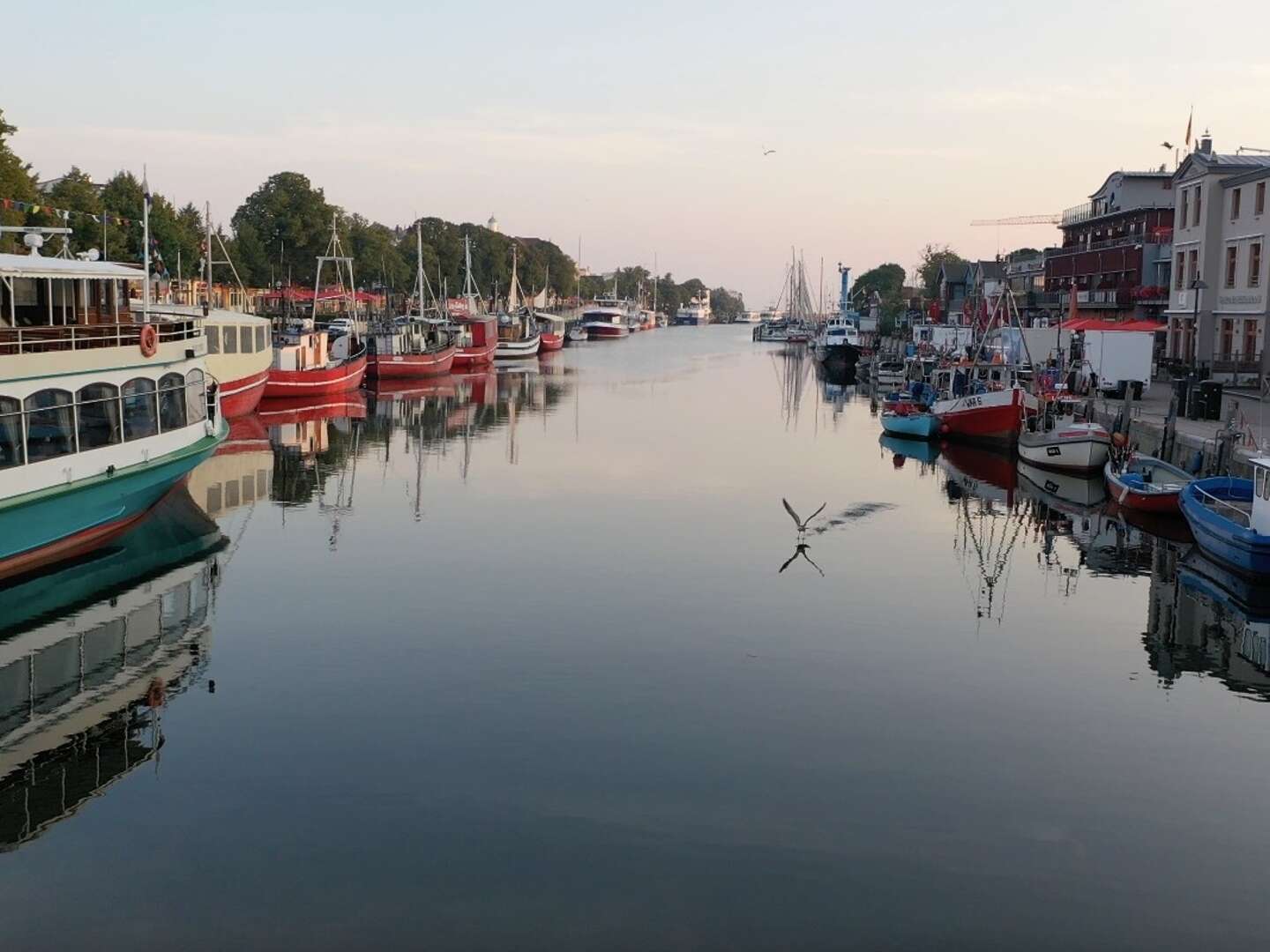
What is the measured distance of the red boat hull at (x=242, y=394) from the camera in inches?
2067

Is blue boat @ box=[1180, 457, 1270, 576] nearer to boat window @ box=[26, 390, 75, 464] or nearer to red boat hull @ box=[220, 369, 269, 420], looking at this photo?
boat window @ box=[26, 390, 75, 464]

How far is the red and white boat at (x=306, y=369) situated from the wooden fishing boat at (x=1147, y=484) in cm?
3850

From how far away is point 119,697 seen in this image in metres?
18.9

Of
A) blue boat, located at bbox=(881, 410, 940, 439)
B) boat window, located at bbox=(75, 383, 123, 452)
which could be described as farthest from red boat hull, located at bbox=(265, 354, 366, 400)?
boat window, located at bbox=(75, 383, 123, 452)

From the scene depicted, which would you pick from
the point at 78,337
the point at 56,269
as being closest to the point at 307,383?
the point at 56,269

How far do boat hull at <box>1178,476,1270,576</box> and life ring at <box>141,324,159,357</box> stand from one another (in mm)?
23378

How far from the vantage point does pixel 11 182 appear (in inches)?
2069

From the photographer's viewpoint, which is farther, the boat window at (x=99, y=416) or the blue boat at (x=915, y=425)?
the blue boat at (x=915, y=425)

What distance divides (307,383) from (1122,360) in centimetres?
3724

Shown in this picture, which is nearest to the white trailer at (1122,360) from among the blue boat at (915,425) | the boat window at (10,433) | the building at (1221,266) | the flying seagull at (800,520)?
the building at (1221,266)

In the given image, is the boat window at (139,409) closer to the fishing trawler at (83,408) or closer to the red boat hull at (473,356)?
the fishing trawler at (83,408)

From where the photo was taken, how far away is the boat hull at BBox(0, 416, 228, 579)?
24141mm

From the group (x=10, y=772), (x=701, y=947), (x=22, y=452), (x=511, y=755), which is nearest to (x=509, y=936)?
(x=701, y=947)

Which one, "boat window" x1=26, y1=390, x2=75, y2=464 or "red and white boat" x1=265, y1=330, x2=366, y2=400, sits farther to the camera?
"red and white boat" x1=265, y1=330, x2=366, y2=400
